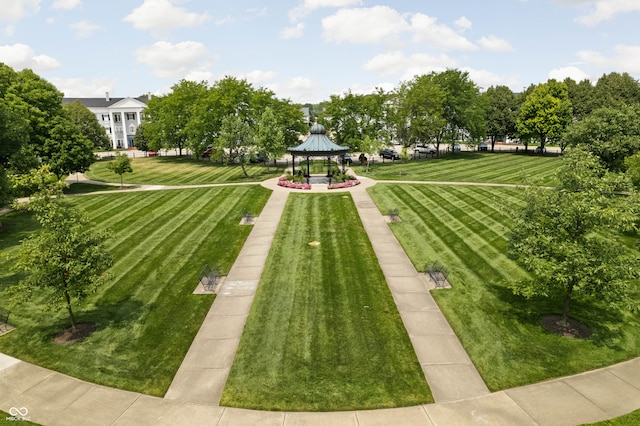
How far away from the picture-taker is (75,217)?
54.9 feet

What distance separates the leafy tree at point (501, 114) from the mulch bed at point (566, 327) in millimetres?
68188

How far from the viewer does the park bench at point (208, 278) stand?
21062mm

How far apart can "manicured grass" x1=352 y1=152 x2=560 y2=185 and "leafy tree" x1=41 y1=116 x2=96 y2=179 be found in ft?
115

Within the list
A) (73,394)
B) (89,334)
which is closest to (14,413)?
(73,394)

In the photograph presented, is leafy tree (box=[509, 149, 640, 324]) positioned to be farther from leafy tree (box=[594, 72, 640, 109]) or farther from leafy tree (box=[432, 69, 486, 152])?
leafy tree (box=[594, 72, 640, 109])

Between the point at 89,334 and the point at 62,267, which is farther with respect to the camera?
the point at 89,334

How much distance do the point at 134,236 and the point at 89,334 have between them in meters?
13.3

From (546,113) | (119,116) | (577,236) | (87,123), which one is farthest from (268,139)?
(119,116)

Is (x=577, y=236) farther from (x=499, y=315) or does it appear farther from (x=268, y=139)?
(x=268, y=139)

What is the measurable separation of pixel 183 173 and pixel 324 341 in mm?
48824

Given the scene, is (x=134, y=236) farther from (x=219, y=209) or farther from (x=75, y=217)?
(x=75, y=217)

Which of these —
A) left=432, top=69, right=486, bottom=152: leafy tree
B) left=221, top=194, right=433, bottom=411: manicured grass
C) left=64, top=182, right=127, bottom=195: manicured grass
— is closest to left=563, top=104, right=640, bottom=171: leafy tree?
left=221, top=194, right=433, bottom=411: manicured grass

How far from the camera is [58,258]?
50.3ft

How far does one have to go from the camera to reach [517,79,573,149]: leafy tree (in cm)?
6769
